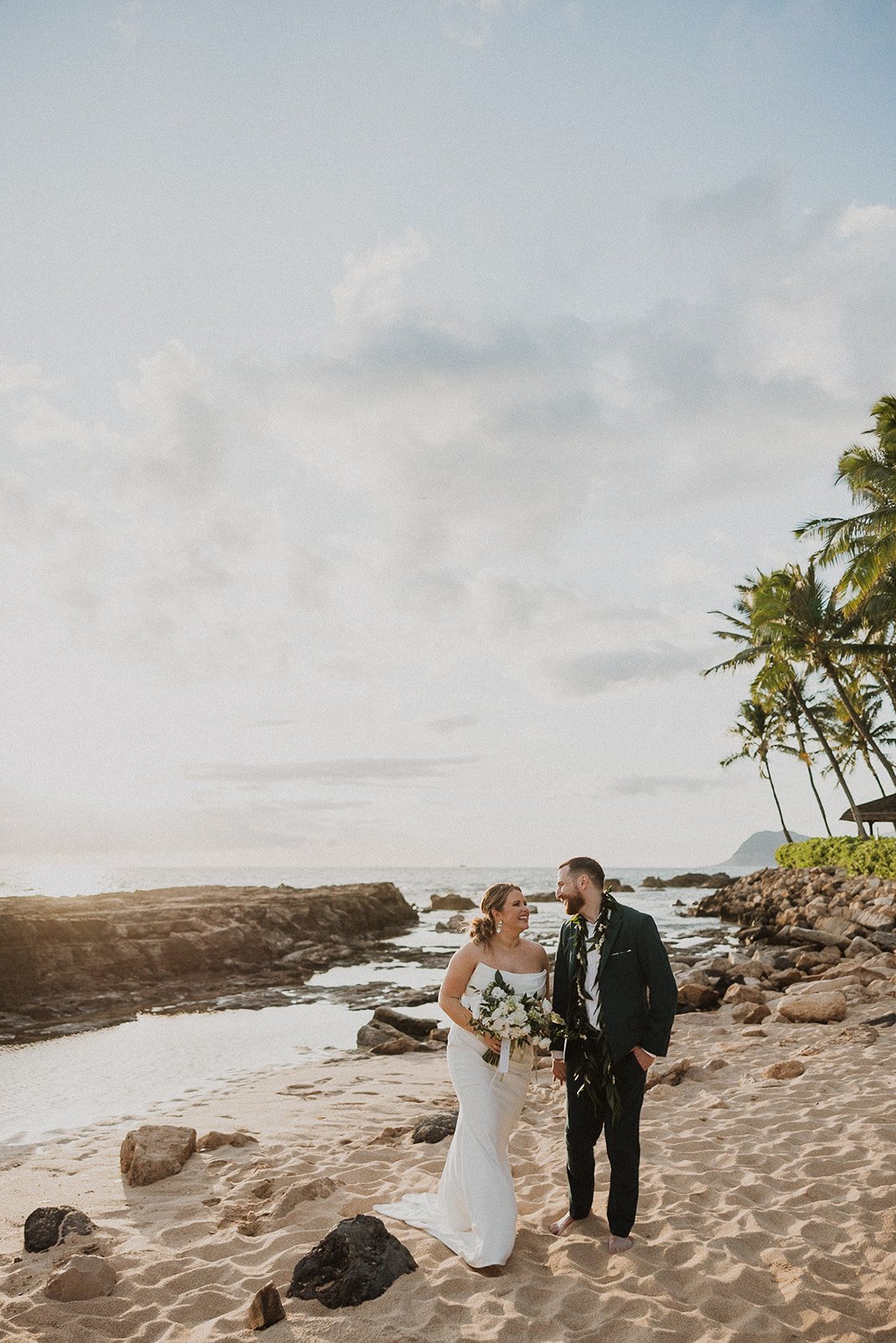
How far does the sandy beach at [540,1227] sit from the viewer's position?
160 inches

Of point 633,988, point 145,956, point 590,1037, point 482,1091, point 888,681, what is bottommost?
point 145,956

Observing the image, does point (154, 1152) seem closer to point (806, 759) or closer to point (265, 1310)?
point (265, 1310)

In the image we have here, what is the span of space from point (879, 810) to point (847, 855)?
3276 millimetres

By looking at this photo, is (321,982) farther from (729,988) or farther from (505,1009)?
(505,1009)

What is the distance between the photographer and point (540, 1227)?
5125mm

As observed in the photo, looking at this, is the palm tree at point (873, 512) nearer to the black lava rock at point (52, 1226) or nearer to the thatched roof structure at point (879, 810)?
the thatched roof structure at point (879, 810)

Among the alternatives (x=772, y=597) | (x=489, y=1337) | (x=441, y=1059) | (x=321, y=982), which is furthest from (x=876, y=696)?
(x=489, y=1337)

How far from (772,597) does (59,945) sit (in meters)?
26.9

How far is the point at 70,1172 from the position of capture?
7.05m

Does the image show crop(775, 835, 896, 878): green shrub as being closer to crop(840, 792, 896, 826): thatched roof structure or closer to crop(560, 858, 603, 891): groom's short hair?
crop(840, 792, 896, 826): thatched roof structure

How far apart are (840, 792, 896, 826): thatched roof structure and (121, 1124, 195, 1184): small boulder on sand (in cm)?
2969

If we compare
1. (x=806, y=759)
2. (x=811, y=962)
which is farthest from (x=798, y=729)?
(x=811, y=962)

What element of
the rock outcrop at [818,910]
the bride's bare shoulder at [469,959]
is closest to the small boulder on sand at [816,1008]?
the rock outcrop at [818,910]

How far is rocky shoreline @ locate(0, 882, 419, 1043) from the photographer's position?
17406 mm
